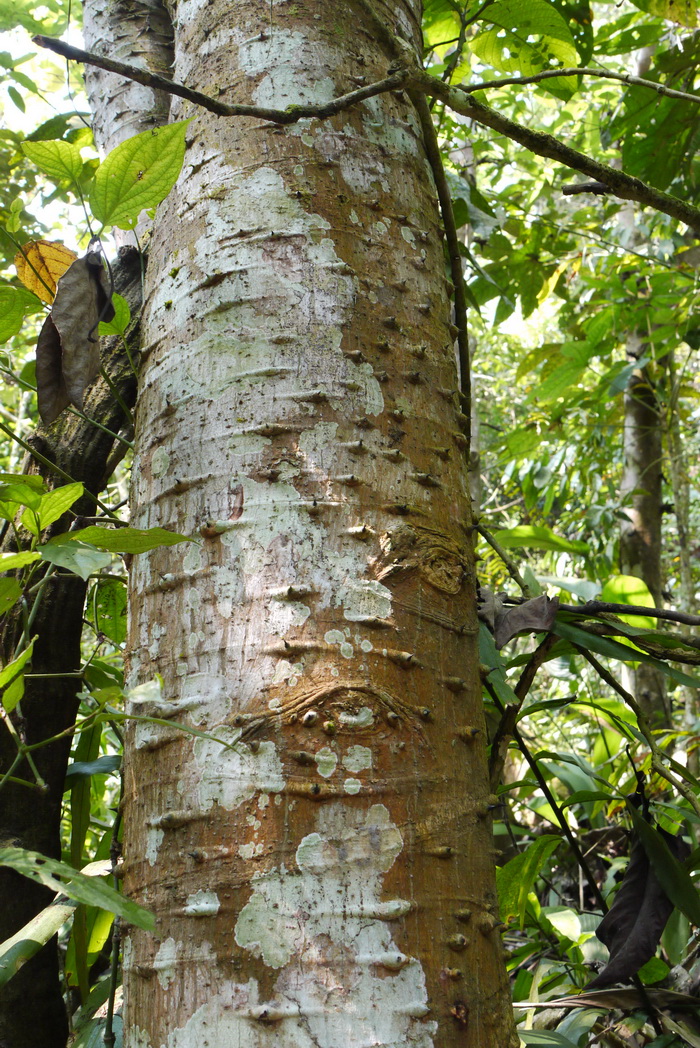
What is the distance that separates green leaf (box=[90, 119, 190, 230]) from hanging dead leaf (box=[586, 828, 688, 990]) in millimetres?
931

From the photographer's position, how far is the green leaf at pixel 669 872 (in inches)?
35.0

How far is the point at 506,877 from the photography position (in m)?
1.15

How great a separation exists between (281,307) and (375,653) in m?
0.36

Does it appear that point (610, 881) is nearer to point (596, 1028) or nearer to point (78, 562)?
point (596, 1028)

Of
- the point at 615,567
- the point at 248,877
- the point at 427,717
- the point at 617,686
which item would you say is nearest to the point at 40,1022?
the point at 248,877

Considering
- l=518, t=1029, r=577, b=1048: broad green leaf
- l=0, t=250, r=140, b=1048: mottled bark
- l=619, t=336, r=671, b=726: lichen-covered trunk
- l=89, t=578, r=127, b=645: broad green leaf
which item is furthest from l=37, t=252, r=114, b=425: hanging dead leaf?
l=619, t=336, r=671, b=726: lichen-covered trunk

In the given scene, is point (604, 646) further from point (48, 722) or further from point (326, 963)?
Result: point (48, 722)

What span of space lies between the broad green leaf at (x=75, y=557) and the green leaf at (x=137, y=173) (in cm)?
35

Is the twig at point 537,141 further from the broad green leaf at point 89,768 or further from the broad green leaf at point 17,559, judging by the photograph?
the broad green leaf at point 89,768

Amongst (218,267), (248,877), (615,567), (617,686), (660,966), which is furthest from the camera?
(615,567)

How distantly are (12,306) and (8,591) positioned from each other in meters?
0.34

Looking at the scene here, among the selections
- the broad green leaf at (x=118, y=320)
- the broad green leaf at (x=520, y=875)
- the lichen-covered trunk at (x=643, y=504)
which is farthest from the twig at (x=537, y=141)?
the lichen-covered trunk at (x=643, y=504)

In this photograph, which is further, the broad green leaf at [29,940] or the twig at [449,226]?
the twig at [449,226]

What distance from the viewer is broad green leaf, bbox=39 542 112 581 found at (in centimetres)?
62
